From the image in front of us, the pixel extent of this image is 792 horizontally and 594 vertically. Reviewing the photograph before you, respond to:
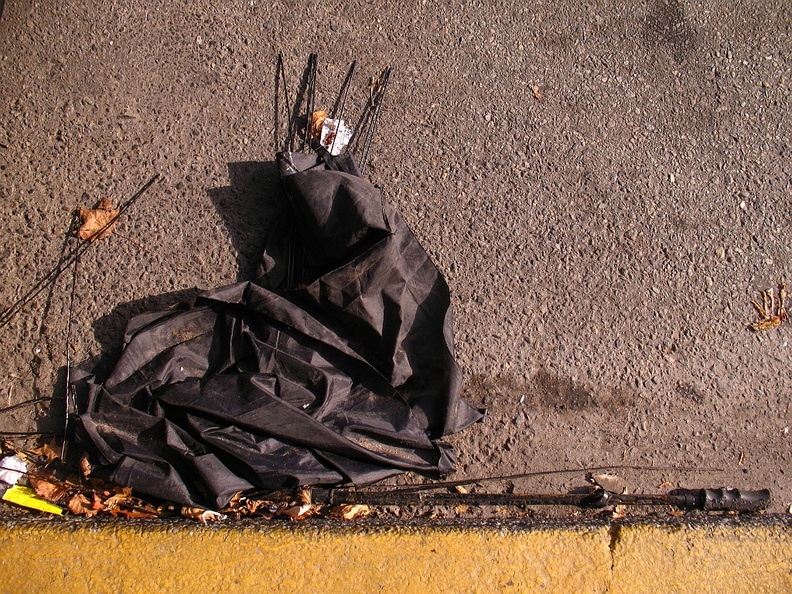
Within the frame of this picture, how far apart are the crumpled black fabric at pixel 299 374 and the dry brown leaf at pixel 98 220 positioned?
516 mm

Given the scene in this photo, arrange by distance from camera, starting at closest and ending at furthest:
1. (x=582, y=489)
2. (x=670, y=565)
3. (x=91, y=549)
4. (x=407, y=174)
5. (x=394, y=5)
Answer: (x=91, y=549), (x=670, y=565), (x=582, y=489), (x=407, y=174), (x=394, y=5)

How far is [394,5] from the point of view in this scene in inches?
124

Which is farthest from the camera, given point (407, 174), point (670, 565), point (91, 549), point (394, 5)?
point (394, 5)

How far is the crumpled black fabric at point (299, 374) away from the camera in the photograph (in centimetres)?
232

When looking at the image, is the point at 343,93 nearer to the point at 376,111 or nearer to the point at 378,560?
the point at 376,111

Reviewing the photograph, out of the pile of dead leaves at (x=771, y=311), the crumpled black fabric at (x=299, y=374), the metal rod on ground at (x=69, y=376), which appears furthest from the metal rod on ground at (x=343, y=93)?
the pile of dead leaves at (x=771, y=311)

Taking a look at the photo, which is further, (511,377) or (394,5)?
(394,5)

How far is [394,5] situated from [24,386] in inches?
104

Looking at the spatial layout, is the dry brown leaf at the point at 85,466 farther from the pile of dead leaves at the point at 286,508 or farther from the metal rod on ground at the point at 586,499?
the metal rod on ground at the point at 586,499

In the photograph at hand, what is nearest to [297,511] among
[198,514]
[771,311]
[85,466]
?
[198,514]

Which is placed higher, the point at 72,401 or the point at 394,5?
the point at 394,5

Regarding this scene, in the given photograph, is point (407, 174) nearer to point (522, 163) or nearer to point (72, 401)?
point (522, 163)

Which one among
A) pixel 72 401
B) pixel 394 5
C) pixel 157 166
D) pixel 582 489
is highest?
pixel 394 5

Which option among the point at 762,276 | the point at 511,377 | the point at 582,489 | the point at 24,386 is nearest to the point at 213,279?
the point at 24,386
